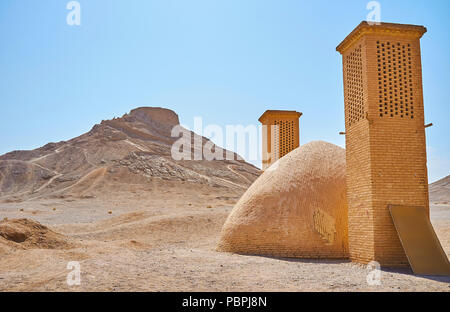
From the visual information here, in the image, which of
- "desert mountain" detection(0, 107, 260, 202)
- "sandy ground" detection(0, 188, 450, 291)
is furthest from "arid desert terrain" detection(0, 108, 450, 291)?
"desert mountain" detection(0, 107, 260, 202)

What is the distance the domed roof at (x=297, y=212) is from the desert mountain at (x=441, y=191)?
50469 mm

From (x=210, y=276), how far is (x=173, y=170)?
44.4 metres

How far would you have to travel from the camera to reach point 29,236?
11711mm

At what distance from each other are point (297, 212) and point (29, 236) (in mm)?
7953

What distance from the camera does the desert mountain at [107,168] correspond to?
47.3 metres

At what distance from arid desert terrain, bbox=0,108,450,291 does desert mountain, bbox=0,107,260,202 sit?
0.95 feet

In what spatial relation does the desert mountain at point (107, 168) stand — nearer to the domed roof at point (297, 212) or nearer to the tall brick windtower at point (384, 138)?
the domed roof at point (297, 212)

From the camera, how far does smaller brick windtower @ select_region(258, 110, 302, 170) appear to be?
15477 mm

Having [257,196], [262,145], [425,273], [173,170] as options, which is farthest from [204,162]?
[425,273]

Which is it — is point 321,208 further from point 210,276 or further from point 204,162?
point 204,162

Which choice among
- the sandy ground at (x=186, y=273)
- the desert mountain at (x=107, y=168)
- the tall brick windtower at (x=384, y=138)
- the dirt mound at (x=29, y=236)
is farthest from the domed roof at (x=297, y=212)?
the desert mountain at (x=107, y=168)

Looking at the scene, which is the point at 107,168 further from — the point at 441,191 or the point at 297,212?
the point at 441,191

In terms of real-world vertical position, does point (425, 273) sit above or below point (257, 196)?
below

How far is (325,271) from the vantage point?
7855mm
